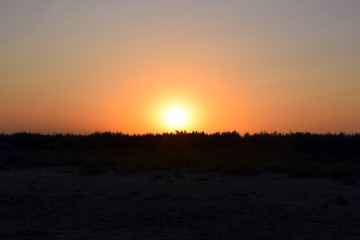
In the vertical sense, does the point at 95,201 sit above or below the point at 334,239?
above

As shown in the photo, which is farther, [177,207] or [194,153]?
[194,153]

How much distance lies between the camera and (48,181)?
1738 cm

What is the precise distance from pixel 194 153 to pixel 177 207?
69.0ft

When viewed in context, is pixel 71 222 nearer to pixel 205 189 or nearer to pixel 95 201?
pixel 95 201

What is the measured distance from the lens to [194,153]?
3319 centimetres

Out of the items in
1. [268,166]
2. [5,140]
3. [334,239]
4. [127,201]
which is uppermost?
[5,140]

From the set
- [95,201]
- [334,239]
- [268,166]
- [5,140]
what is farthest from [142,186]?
[5,140]

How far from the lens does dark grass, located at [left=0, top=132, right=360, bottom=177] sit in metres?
20.6

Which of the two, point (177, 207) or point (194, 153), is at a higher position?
point (194, 153)

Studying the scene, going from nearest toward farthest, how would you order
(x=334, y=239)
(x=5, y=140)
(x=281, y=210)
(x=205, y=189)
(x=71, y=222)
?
(x=334, y=239), (x=71, y=222), (x=281, y=210), (x=205, y=189), (x=5, y=140)

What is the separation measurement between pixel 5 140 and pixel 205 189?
29.8m

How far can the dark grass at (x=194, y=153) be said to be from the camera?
67.5 feet

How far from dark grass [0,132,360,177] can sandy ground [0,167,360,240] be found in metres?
1.97

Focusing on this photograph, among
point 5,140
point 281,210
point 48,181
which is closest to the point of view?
point 281,210
